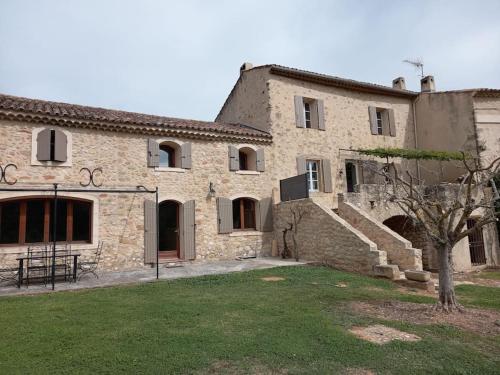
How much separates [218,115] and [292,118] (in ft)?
24.1

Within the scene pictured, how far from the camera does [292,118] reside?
13.8m

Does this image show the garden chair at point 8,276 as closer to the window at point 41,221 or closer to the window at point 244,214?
the window at point 41,221

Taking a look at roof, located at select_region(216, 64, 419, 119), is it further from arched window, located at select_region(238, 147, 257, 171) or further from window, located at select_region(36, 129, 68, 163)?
window, located at select_region(36, 129, 68, 163)

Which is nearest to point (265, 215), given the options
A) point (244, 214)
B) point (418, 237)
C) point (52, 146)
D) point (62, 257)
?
point (244, 214)

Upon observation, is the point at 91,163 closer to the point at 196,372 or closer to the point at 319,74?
the point at 196,372

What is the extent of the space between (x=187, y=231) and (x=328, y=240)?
4747mm

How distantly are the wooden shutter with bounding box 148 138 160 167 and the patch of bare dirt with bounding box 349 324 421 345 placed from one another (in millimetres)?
8354

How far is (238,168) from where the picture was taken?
12383 mm

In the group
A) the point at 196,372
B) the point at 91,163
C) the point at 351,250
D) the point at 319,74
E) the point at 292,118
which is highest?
the point at 319,74

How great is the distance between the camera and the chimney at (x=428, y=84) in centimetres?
1758

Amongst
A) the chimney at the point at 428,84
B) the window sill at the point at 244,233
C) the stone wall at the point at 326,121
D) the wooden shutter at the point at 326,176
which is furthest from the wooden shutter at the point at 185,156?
the chimney at the point at 428,84

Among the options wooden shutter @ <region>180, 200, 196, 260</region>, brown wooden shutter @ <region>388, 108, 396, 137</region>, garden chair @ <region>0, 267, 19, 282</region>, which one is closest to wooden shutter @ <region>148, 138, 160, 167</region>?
wooden shutter @ <region>180, 200, 196, 260</region>

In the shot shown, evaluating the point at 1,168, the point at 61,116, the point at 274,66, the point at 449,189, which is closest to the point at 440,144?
the point at 449,189

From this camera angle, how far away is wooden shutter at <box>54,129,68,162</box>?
31.2 ft
